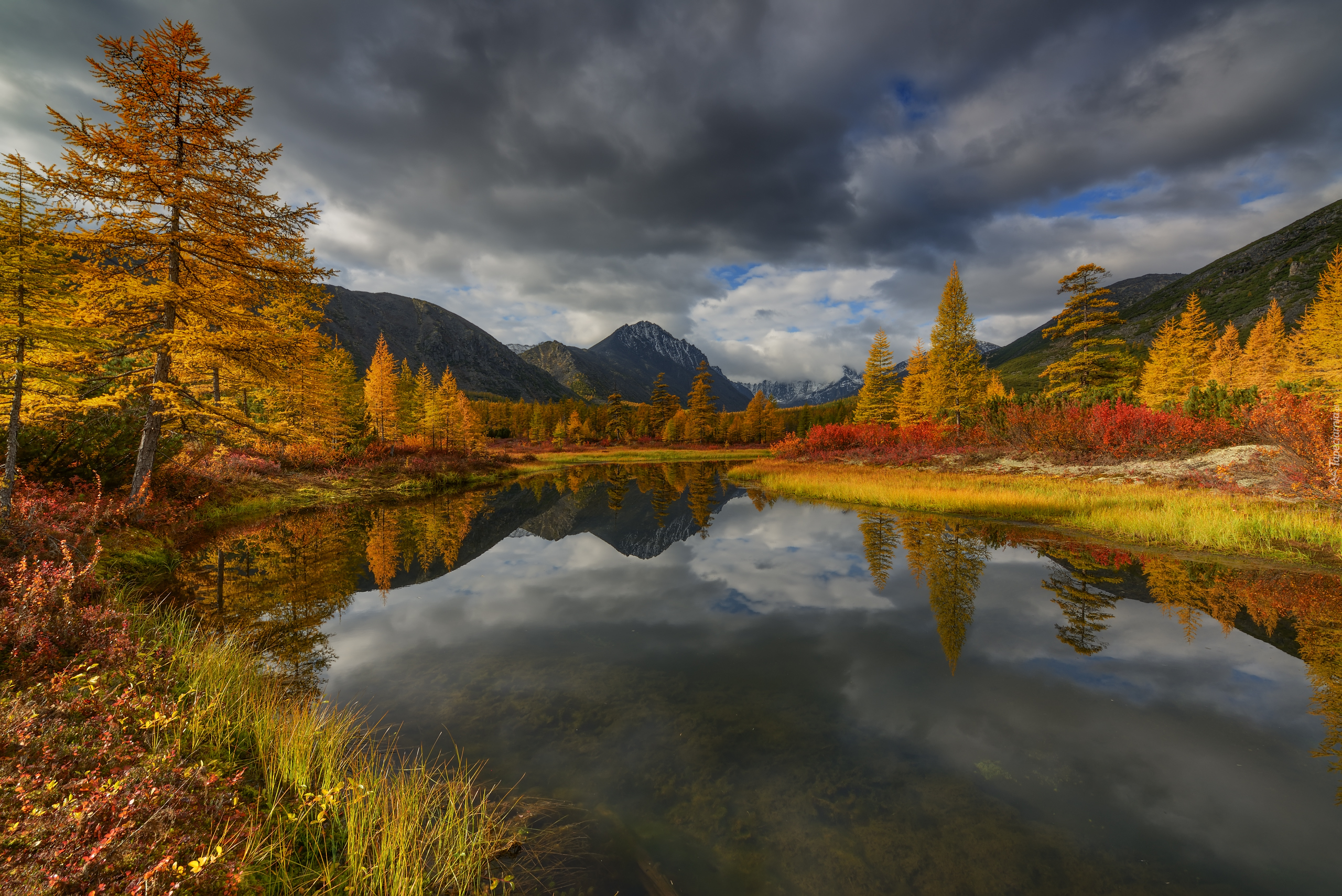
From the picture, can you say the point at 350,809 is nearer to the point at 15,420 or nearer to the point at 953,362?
the point at 15,420

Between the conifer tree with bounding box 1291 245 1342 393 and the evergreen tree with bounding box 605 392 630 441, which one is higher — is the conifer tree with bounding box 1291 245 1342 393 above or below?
above

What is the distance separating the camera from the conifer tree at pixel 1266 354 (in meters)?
48.9

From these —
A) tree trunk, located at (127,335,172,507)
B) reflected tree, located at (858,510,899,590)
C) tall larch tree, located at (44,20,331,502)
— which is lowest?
reflected tree, located at (858,510,899,590)

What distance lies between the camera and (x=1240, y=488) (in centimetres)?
1783

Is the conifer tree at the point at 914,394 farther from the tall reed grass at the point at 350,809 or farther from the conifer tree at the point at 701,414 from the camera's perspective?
the tall reed grass at the point at 350,809

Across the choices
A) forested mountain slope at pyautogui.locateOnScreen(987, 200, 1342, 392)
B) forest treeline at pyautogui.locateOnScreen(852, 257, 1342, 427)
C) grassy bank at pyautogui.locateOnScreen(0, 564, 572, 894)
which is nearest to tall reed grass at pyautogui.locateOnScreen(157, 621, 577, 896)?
grassy bank at pyautogui.locateOnScreen(0, 564, 572, 894)

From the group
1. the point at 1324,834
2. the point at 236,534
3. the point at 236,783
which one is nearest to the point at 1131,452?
the point at 1324,834

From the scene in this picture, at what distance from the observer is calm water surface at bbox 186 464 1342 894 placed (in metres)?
4.22

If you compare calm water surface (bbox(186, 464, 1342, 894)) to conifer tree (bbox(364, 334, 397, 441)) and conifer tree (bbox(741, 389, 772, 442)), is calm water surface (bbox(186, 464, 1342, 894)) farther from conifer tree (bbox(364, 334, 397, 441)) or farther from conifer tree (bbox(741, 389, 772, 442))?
conifer tree (bbox(741, 389, 772, 442))

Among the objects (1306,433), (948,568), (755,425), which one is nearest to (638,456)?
(755,425)

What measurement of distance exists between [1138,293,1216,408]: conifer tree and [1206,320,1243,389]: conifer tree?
2.70 feet

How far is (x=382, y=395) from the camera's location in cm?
3759

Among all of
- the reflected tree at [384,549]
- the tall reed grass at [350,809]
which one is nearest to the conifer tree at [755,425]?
the reflected tree at [384,549]

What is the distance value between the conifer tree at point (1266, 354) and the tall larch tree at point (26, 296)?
80924mm
